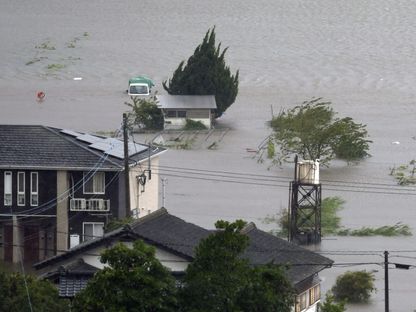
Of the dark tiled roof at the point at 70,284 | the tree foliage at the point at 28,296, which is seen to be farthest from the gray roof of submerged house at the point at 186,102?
the tree foliage at the point at 28,296

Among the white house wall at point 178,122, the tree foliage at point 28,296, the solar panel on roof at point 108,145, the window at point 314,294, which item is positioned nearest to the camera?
the tree foliage at point 28,296

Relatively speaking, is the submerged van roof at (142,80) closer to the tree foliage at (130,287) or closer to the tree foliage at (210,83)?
the tree foliage at (210,83)

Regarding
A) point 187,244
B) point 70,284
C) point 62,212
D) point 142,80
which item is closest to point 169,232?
point 187,244

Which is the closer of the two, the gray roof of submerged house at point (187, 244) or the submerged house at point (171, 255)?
the submerged house at point (171, 255)

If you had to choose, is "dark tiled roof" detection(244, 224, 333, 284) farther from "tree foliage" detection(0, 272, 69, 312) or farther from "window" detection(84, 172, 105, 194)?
"window" detection(84, 172, 105, 194)

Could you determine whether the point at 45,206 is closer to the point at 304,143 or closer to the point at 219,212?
the point at 219,212

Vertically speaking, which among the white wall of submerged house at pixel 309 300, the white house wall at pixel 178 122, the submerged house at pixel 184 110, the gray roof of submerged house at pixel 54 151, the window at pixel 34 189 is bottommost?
the white wall of submerged house at pixel 309 300

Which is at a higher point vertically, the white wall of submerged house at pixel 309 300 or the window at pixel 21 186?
the window at pixel 21 186

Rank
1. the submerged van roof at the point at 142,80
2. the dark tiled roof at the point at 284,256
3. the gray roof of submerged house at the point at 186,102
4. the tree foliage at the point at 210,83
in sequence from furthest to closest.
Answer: the submerged van roof at the point at 142,80, the tree foliage at the point at 210,83, the gray roof of submerged house at the point at 186,102, the dark tiled roof at the point at 284,256
